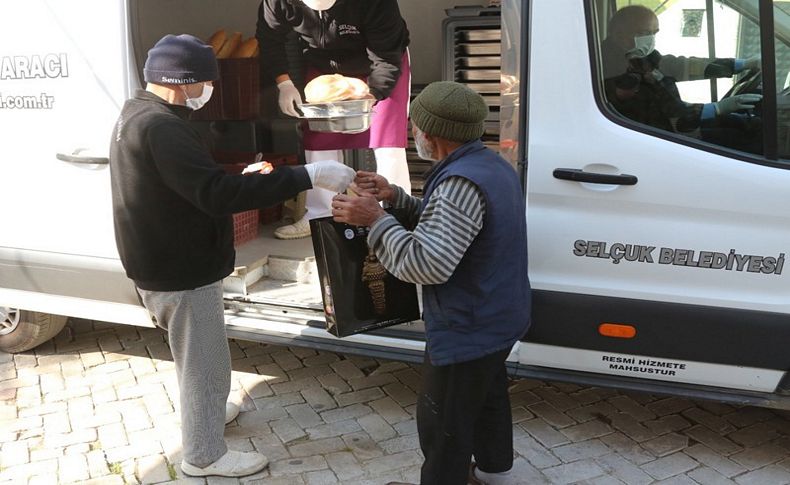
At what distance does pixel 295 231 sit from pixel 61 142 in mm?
1507

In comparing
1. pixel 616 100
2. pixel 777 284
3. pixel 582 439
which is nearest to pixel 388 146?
pixel 616 100

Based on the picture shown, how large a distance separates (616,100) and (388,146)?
1.54m

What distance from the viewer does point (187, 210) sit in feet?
9.02

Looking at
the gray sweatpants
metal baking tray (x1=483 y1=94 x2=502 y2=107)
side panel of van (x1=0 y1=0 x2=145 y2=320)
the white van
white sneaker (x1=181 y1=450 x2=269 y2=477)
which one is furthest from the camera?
metal baking tray (x1=483 y1=94 x2=502 y2=107)

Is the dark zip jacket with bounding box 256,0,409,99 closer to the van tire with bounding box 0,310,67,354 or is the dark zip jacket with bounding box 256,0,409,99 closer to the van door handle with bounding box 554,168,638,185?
the van door handle with bounding box 554,168,638,185

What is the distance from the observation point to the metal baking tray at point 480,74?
448 centimetres

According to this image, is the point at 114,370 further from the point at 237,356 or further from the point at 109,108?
the point at 109,108

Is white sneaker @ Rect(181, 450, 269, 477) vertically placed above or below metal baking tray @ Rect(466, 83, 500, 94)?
below

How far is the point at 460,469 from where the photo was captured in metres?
2.60

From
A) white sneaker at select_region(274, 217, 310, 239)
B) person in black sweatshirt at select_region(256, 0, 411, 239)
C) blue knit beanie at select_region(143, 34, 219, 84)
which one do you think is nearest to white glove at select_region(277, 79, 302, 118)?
person in black sweatshirt at select_region(256, 0, 411, 239)

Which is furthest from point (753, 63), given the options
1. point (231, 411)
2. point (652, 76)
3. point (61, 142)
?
point (61, 142)

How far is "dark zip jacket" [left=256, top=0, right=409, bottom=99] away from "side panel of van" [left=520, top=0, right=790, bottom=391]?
1310 mm

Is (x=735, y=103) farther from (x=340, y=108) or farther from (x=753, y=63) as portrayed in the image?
(x=340, y=108)

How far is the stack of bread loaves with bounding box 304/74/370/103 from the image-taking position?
150 inches
